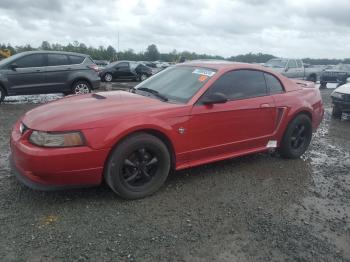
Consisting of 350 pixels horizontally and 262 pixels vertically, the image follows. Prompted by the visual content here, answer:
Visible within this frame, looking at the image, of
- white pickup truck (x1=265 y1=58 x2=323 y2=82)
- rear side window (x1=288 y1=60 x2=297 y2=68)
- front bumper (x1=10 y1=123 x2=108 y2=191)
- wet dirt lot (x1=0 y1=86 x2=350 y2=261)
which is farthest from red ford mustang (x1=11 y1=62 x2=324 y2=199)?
rear side window (x1=288 y1=60 x2=297 y2=68)

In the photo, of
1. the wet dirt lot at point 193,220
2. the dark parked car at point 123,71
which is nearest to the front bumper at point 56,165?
the wet dirt lot at point 193,220

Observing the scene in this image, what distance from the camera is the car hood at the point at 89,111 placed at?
356 centimetres

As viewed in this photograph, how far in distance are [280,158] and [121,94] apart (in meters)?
2.76

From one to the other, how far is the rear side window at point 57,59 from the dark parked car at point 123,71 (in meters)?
10.5

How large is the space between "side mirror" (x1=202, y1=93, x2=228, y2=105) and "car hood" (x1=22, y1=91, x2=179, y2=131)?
404mm

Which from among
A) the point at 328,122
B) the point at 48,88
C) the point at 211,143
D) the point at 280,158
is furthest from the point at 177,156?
the point at 48,88

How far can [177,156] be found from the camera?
13.7 ft

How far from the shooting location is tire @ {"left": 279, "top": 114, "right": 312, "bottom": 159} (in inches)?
215

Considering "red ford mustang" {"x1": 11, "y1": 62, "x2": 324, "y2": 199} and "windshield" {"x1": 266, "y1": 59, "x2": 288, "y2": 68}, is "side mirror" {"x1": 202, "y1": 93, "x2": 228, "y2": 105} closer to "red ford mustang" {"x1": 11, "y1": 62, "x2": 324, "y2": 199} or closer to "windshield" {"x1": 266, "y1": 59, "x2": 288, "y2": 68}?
"red ford mustang" {"x1": 11, "y1": 62, "x2": 324, "y2": 199}

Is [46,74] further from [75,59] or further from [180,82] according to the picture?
[180,82]

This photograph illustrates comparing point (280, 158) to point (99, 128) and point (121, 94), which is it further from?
point (99, 128)

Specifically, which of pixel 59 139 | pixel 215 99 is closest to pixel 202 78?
pixel 215 99

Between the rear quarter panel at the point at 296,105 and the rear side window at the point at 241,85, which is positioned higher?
the rear side window at the point at 241,85

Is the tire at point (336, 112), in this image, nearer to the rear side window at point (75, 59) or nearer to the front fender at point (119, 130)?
the front fender at point (119, 130)
